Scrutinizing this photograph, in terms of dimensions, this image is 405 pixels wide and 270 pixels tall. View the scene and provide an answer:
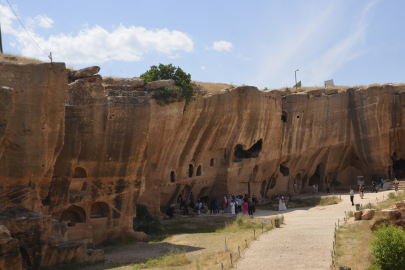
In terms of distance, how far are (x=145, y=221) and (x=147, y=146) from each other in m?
3.88

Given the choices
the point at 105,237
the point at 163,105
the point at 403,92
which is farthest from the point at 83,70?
the point at 403,92

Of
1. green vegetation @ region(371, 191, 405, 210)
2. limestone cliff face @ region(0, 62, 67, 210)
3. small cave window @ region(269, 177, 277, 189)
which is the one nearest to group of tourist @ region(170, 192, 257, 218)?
small cave window @ region(269, 177, 277, 189)

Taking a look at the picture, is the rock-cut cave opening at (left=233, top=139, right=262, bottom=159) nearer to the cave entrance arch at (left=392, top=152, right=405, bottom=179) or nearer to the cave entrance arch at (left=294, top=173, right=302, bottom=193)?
the cave entrance arch at (left=294, top=173, right=302, bottom=193)

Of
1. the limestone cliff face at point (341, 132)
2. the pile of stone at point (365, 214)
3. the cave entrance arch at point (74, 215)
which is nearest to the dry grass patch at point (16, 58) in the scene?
the cave entrance arch at point (74, 215)

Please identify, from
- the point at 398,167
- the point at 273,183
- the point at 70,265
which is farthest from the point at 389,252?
the point at 398,167

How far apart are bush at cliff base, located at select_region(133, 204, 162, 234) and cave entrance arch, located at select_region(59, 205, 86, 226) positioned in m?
3.21

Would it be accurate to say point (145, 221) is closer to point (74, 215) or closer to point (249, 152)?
point (74, 215)

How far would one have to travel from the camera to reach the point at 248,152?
28.9 metres

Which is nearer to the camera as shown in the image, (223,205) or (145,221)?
(145,221)

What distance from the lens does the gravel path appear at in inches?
434

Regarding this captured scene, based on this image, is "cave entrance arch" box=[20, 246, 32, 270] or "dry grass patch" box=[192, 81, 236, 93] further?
"dry grass patch" box=[192, 81, 236, 93]

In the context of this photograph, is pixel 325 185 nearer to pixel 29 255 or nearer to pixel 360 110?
pixel 360 110

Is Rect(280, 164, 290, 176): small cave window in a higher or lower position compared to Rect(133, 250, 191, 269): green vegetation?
higher

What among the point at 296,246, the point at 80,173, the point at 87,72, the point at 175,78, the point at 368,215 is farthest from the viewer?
the point at 175,78
